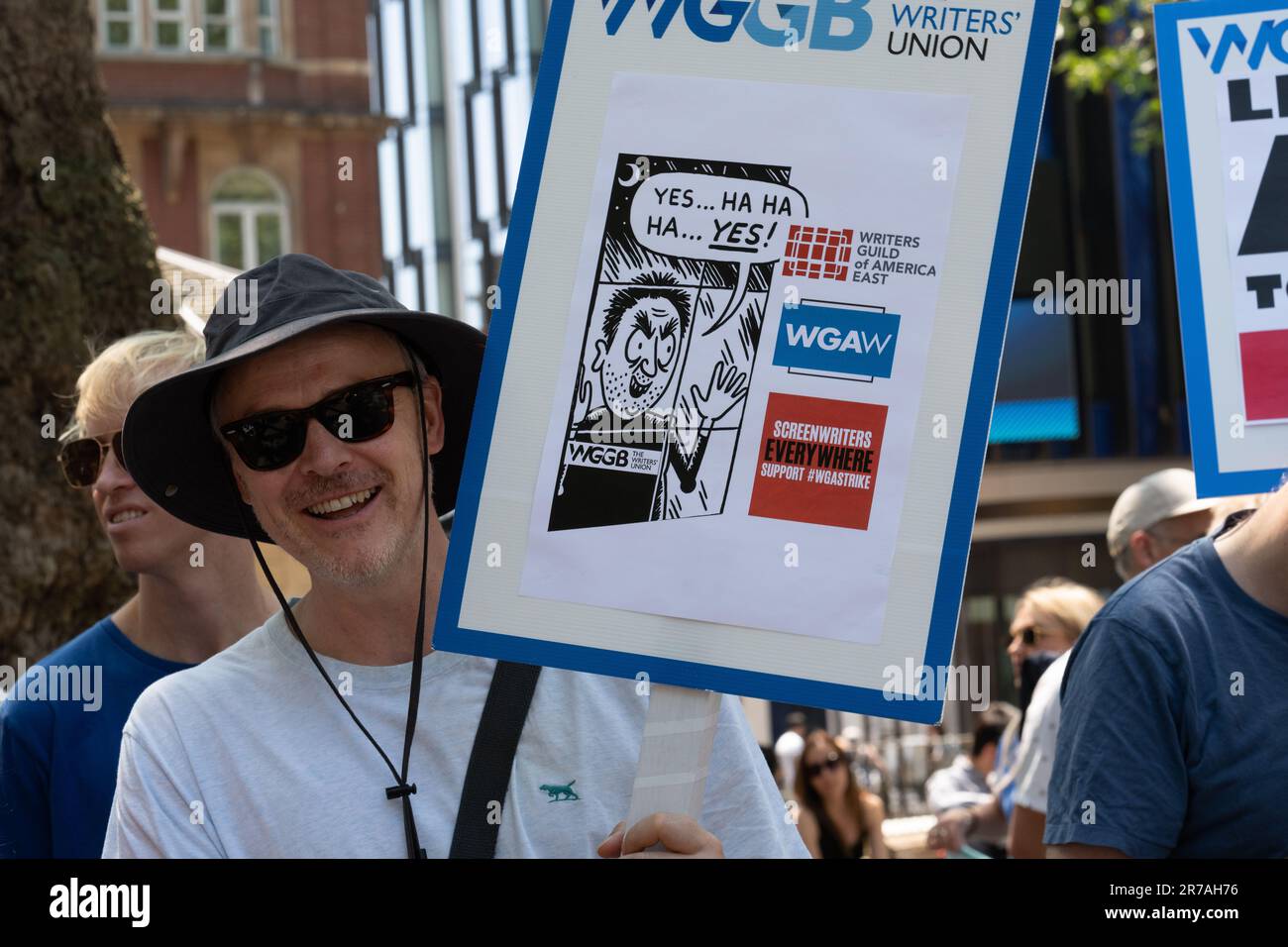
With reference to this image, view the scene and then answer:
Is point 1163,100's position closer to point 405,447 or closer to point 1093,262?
point 405,447

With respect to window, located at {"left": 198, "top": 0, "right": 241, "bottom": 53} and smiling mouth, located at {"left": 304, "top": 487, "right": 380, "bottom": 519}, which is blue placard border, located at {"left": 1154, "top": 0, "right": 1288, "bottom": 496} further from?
window, located at {"left": 198, "top": 0, "right": 241, "bottom": 53}

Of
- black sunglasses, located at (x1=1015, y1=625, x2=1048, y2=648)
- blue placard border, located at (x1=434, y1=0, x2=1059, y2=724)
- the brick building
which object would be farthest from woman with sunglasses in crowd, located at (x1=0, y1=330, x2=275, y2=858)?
the brick building

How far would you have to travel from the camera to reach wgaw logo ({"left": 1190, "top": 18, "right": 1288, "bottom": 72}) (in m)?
2.65

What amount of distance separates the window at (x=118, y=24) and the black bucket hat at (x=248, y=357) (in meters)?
24.7

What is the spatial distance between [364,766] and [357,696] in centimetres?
12

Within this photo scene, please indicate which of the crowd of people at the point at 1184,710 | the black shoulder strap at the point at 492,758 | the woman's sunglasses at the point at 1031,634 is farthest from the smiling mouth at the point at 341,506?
the woman's sunglasses at the point at 1031,634

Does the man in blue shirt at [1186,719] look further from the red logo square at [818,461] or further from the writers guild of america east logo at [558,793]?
the writers guild of america east logo at [558,793]

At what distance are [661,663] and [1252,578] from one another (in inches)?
38.6

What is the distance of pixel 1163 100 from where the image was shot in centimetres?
269

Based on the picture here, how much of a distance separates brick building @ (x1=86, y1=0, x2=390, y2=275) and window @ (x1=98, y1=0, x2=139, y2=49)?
15mm

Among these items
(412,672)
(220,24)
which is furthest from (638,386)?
(220,24)

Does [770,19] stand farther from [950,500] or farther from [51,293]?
[51,293]
